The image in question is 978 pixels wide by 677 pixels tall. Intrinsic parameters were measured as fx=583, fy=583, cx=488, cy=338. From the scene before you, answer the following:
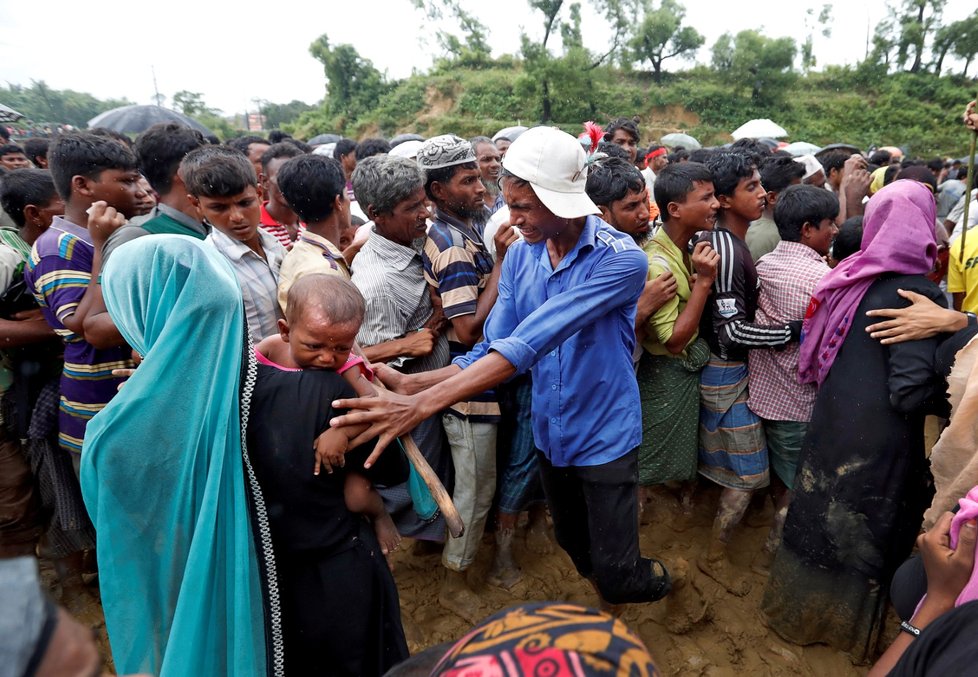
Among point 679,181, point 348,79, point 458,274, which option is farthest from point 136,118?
point 348,79

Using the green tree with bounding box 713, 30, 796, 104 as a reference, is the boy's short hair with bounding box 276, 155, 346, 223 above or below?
below

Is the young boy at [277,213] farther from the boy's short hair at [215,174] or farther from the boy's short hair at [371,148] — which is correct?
the boy's short hair at [371,148]

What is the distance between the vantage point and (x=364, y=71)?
34.9 metres

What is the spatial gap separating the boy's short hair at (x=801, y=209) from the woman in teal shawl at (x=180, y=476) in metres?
2.74

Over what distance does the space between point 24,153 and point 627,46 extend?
126 feet

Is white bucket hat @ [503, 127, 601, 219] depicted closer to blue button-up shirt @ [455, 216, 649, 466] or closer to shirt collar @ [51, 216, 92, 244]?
blue button-up shirt @ [455, 216, 649, 466]

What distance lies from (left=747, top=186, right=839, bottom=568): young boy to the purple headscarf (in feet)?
1.28

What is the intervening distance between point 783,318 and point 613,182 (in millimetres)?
1096

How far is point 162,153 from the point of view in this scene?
2.99 metres

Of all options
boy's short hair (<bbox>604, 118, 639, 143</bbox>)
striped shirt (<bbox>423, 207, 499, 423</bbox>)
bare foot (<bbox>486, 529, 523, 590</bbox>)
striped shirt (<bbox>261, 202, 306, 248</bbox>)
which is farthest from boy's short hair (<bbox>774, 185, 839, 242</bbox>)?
boy's short hair (<bbox>604, 118, 639, 143</bbox>)

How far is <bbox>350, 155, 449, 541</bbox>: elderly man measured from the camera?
267 cm

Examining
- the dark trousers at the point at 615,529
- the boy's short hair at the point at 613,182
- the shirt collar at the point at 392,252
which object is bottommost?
the dark trousers at the point at 615,529

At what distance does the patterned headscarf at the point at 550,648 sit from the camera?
79 centimetres

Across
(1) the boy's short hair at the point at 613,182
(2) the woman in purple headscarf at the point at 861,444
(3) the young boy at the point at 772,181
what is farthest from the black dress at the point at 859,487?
(3) the young boy at the point at 772,181
